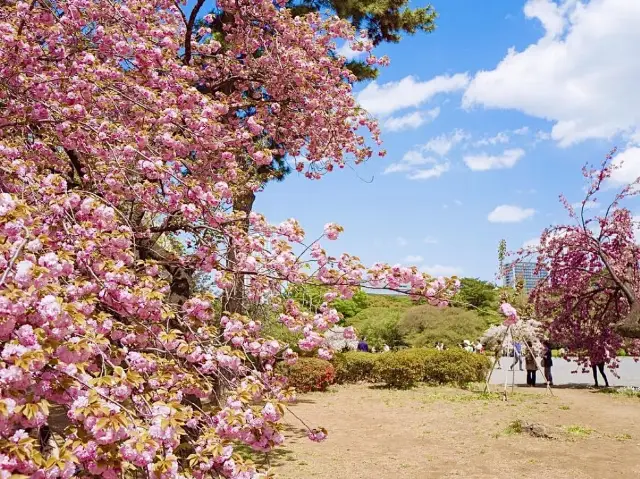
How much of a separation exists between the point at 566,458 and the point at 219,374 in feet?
21.1

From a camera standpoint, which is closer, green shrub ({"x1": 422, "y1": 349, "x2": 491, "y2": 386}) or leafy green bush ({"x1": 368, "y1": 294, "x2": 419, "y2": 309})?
green shrub ({"x1": 422, "y1": 349, "x2": 491, "y2": 386})

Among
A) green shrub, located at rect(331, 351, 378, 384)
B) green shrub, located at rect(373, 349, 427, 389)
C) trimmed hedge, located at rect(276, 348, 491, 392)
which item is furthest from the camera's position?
green shrub, located at rect(331, 351, 378, 384)

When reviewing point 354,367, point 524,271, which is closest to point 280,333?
point 354,367

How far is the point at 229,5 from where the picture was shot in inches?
368

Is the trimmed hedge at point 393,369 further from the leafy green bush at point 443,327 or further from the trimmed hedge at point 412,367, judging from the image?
the leafy green bush at point 443,327

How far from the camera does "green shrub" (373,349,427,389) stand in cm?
1756

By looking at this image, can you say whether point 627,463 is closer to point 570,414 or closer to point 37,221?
point 570,414

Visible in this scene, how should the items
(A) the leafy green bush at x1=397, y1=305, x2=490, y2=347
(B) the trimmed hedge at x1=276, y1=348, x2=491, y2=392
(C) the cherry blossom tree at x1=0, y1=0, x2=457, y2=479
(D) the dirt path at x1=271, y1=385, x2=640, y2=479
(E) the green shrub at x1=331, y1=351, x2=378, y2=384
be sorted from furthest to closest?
(A) the leafy green bush at x1=397, y1=305, x2=490, y2=347 → (E) the green shrub at x1=331, y1=351, x2=378, y2=384 → (B) the trimmed hedge at x1=276, y1=348, x2=491, y2=392 → (D) the dirt path at x1=271, y1=385, x2=640, y2=479 → (C) the cherry blossom tree at x1=0, y1=0, x2=457, y2=479

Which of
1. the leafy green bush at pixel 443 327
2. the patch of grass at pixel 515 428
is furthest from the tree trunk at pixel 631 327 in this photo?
the leafy green bush at pixel 443 327

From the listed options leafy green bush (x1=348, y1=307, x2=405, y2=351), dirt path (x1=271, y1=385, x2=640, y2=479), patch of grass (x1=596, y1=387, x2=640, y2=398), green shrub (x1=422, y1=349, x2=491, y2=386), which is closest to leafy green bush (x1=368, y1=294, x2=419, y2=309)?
leafy green bush (x1=348, y1=307, x2=405, y2=351)

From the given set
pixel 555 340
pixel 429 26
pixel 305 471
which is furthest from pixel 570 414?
pixel 429 26

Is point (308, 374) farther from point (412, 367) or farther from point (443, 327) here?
point (443, 327)

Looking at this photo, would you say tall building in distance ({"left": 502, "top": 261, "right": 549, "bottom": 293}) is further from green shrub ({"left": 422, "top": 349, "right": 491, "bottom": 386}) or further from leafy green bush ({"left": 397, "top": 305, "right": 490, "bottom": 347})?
leafy green bush ({"left": 397, "top": 305, "right": 490, "bottom": 347})

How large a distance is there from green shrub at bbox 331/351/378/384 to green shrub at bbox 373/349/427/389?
105 cm
